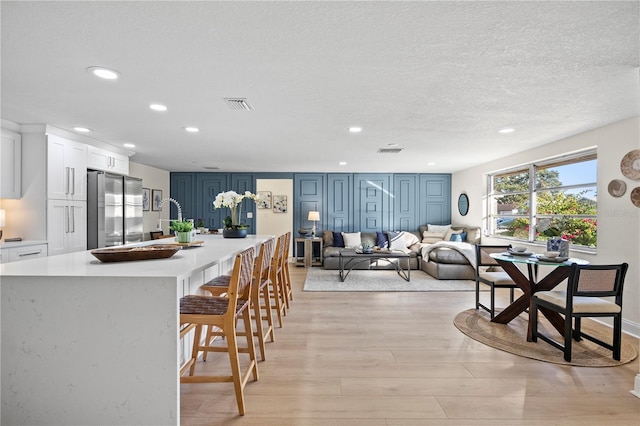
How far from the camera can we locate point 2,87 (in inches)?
107

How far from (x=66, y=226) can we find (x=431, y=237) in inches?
271

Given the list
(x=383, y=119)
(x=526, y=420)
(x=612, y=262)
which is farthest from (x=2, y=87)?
(x=612, y=262)

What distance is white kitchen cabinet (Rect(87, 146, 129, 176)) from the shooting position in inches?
188

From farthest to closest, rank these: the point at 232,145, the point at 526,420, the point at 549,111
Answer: the point at 232,145, the point at 549,111, the point at 526,420

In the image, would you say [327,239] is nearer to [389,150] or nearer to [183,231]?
[389,150]

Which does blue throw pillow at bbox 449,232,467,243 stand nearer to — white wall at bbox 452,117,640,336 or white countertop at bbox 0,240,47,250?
white wall at bbox 452,117,640,336

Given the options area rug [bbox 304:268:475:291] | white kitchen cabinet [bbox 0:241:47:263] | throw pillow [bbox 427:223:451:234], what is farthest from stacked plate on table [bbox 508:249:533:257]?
white kitchen cabinet [bbox 0:241:47:263]

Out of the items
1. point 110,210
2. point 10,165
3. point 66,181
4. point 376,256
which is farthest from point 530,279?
point 10,165

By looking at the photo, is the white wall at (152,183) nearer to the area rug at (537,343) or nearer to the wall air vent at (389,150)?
the wall air vent at (389,150)

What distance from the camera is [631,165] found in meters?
3.46

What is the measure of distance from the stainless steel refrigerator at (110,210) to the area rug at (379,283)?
9.64 ft

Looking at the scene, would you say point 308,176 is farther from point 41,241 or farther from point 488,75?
point 488,75

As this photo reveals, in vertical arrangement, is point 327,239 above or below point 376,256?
above

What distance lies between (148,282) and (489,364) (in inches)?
103
